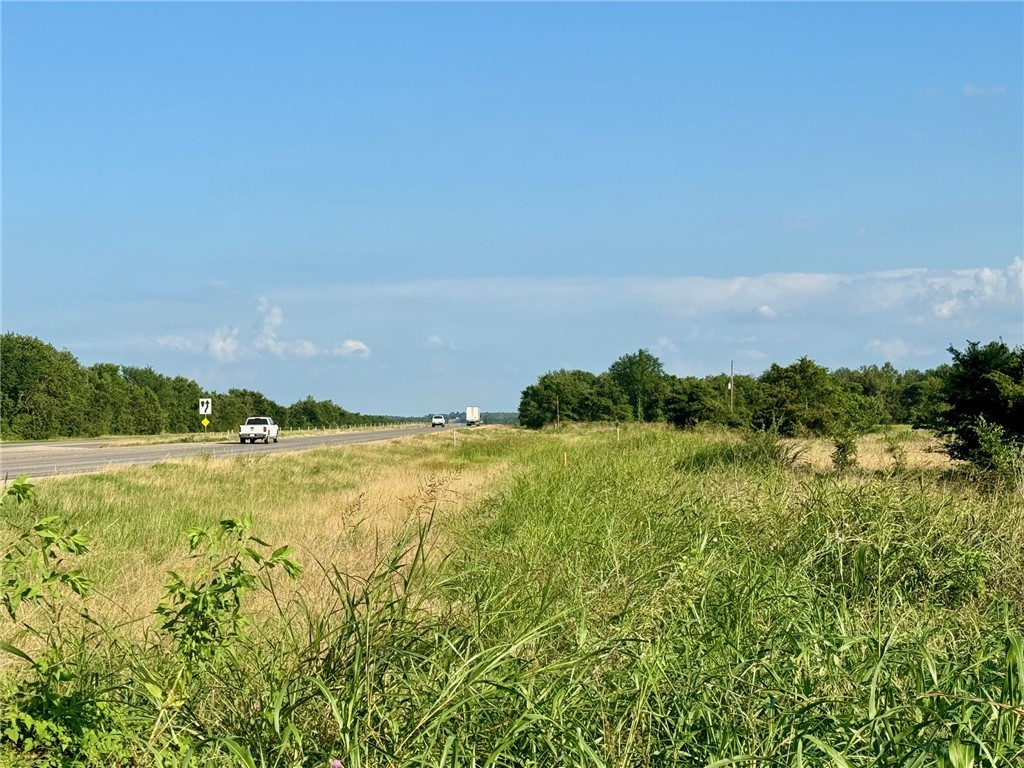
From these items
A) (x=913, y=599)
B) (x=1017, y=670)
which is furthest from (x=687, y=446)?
(x=1017, y=670)

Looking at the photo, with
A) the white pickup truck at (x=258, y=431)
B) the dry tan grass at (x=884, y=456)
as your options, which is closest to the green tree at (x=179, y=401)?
the white pickup truck at (x=258, y=431)

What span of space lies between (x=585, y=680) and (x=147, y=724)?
80.3 inches

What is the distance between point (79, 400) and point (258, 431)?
18056 millimetres

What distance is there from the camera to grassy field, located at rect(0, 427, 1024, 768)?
12.8 ft

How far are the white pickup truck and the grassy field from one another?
143ft

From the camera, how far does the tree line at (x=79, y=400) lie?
200 feet

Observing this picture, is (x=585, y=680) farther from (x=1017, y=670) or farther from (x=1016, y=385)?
(x=1016, y=385)

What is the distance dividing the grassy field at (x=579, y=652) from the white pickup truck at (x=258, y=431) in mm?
43709

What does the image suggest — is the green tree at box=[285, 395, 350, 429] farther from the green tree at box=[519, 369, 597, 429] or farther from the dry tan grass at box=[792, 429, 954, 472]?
the dry tan grass at box=[792, 429, 954, 472]

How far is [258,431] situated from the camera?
5362 centimetres

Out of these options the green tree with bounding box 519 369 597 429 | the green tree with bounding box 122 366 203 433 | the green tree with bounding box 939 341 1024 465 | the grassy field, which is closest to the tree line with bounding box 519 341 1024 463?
the green tree with bounding box 939 341 1024 465

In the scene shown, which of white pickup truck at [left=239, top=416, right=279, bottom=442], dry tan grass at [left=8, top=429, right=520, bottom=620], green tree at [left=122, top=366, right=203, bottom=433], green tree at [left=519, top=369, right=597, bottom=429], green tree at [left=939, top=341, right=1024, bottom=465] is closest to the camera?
dry tan grass at [left=8, top=429, right=520, bottom=620]

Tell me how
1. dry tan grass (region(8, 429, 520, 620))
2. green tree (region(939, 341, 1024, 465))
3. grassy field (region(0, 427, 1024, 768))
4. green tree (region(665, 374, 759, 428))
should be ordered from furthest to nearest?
green tree (region(665, 374, 759, 428)), green tree (region(939, 341, 1024, 465)), dry tan grass (region(8, 429, 520, 620)), grassy field (region(0, 427, 1024, 768))

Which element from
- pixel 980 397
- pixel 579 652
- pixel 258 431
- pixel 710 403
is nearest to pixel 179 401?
pixel 258 431
